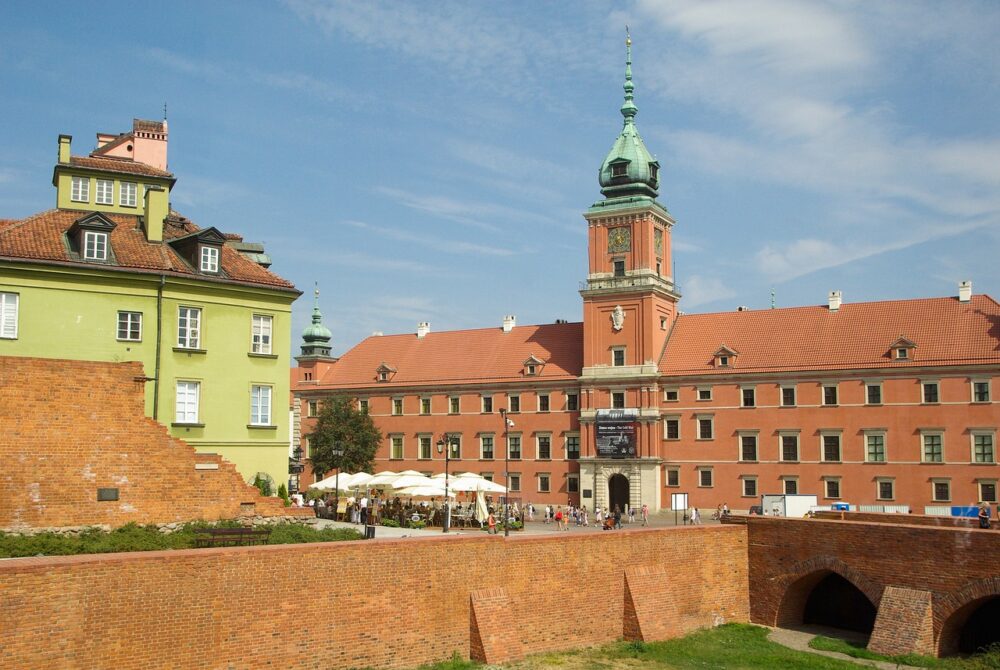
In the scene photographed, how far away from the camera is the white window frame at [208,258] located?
3219cm

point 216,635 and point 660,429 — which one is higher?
point 660,429

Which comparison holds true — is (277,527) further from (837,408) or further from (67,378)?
(837,408)

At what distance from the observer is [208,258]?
32406mm

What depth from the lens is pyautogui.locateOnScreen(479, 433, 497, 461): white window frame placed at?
64.7 meters

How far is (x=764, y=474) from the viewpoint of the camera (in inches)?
2196

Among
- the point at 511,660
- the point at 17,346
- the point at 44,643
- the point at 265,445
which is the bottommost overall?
the point at 511,660

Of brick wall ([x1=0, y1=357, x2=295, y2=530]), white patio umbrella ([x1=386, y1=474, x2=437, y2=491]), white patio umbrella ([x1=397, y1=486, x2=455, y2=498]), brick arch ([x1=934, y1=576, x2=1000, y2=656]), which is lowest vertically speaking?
brick arch ([x1=934, y1=576, x2=1000, y2=656])

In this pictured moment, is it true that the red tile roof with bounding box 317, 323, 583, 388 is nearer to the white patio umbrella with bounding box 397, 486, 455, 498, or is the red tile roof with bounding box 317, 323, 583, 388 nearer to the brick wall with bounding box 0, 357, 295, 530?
the white patio umbrella with bounding box 397, 486, 455, 498

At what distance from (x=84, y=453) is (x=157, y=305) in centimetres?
816

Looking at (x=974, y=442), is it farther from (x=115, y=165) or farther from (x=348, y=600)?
(x=115, y=165)

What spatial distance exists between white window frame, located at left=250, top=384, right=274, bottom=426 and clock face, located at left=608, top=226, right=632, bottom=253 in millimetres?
33776

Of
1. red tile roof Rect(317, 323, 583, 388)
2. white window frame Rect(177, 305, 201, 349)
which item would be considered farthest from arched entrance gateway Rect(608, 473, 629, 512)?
white window frame Rect(177, 305, 201, 349)

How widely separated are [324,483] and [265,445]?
48.5 feet

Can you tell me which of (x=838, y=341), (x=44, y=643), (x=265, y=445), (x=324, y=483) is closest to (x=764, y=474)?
(x=838, y=341)
